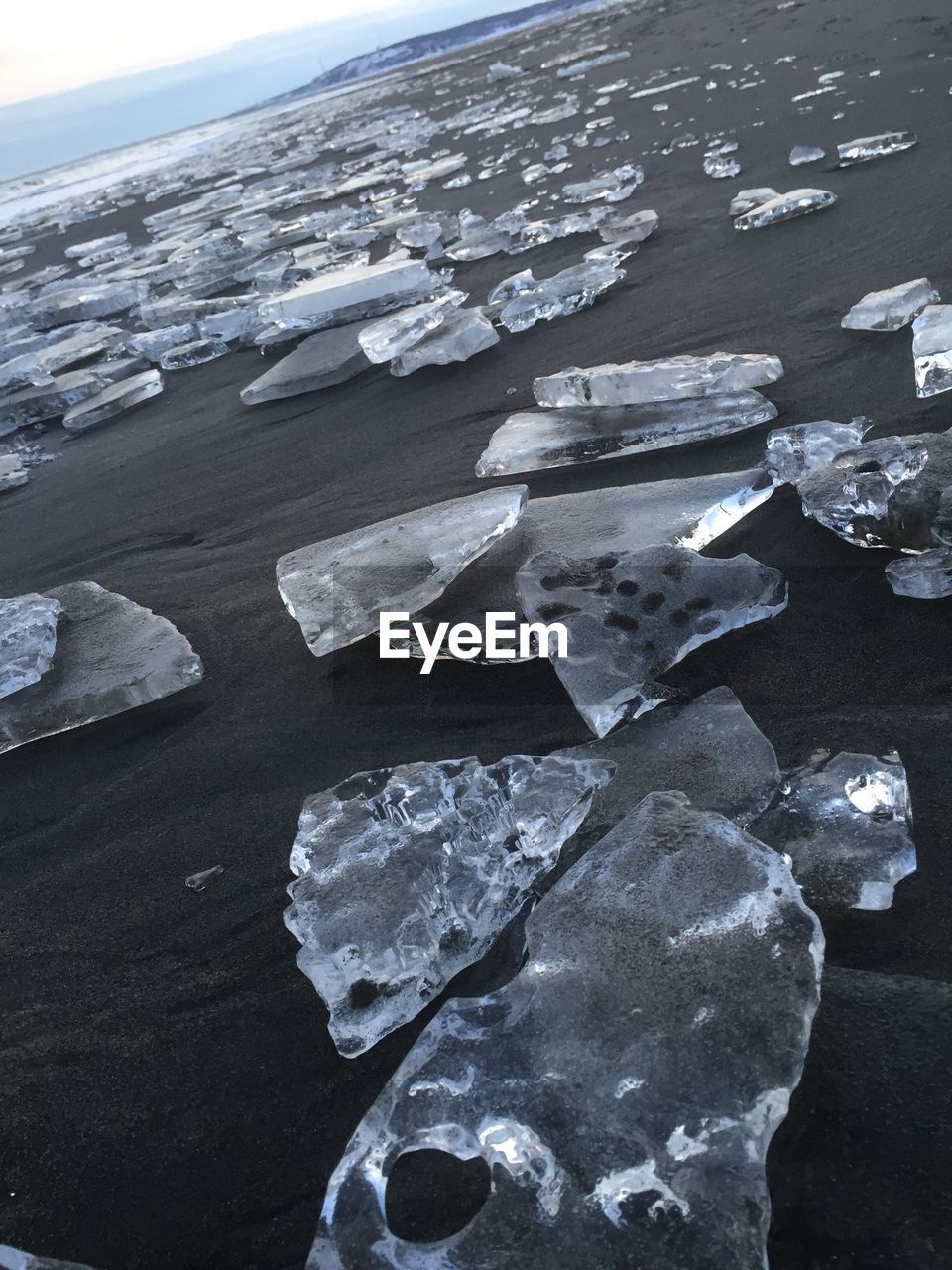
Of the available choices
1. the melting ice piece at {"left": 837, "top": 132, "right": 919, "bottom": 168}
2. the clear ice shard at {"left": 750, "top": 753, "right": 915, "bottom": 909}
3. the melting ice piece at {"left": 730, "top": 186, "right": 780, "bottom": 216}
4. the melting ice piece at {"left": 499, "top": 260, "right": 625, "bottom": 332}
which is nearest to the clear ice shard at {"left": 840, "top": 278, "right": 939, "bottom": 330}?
the melting ice piece at {"left": 499, "top": 260, "right": 625, "bottom": 332}

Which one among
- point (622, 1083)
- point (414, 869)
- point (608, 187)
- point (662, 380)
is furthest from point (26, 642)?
point (608, 187)

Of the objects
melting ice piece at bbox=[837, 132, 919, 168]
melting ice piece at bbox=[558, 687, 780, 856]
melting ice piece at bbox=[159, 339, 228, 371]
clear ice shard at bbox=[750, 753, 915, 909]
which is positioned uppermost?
melting ice piece at bbox=[837, 132, 919, 168]

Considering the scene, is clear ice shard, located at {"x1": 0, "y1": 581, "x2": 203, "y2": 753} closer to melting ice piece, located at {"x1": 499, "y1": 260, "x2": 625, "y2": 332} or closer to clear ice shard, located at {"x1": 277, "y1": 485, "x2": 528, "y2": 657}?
clear ice shard, located at {"x1": 277, "y1": 485, "x2": 528, "y2": 657}

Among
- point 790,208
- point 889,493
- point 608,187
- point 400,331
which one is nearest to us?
point 889,493

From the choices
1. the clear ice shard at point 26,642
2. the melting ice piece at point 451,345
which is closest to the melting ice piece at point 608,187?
the melting ice piece at point 451,345

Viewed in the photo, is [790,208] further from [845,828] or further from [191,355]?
[845,828]

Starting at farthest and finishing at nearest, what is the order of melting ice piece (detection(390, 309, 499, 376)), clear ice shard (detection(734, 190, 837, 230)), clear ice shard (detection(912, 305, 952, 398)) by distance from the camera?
clear ice shard (detection(734, 190, 837, 230)) → melting ice piece (detection(390, 309, 499, 376)) → clear ice shard (detection(912, 305, 952, 398))
